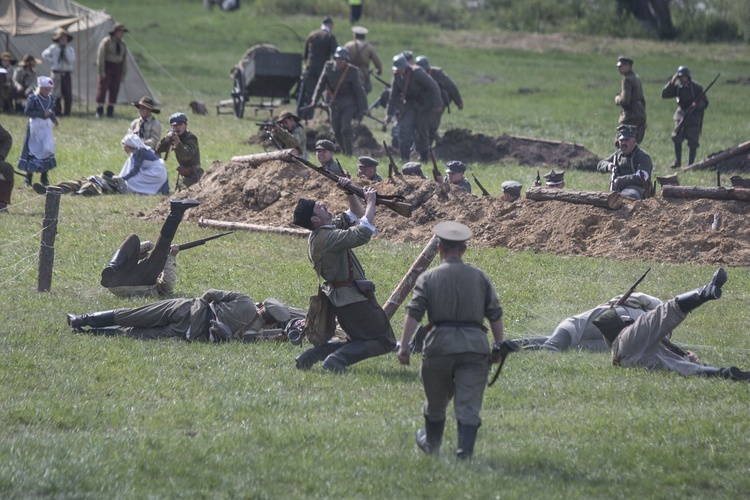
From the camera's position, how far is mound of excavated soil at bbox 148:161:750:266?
50.0 feet

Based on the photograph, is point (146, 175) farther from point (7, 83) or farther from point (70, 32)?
point (70, 32)

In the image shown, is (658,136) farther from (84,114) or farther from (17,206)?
(17,206)

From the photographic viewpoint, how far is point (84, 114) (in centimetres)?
2923

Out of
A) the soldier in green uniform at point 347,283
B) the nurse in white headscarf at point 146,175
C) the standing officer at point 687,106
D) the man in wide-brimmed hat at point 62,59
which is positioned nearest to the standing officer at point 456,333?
the soldier in green uniform at point 347,283

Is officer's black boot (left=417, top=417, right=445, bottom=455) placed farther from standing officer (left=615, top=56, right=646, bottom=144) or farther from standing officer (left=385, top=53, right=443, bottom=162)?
standing officer (left=385, top=53, right=443, bottom=162)

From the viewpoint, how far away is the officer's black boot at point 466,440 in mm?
7672

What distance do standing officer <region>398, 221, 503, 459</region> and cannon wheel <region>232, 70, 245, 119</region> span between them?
22362mm

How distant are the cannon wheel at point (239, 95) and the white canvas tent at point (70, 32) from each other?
2.82 metres

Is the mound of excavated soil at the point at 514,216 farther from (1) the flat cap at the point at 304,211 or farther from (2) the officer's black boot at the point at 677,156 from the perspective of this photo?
(2) the officer's black boot at the point at 677,156

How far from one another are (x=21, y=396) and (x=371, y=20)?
47602mm

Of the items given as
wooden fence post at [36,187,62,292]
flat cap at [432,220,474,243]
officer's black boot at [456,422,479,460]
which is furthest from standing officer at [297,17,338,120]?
officer's black boot at [456,422,479,460]

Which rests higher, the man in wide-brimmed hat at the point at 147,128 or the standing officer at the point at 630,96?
the standing officer at the point at 630,96

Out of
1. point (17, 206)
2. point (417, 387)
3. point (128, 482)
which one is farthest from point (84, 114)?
point (128, 482)

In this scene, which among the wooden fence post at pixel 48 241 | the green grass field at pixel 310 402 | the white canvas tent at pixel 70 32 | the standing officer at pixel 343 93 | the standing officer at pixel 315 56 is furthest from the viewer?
the white canvas tent at pixel 70 32
